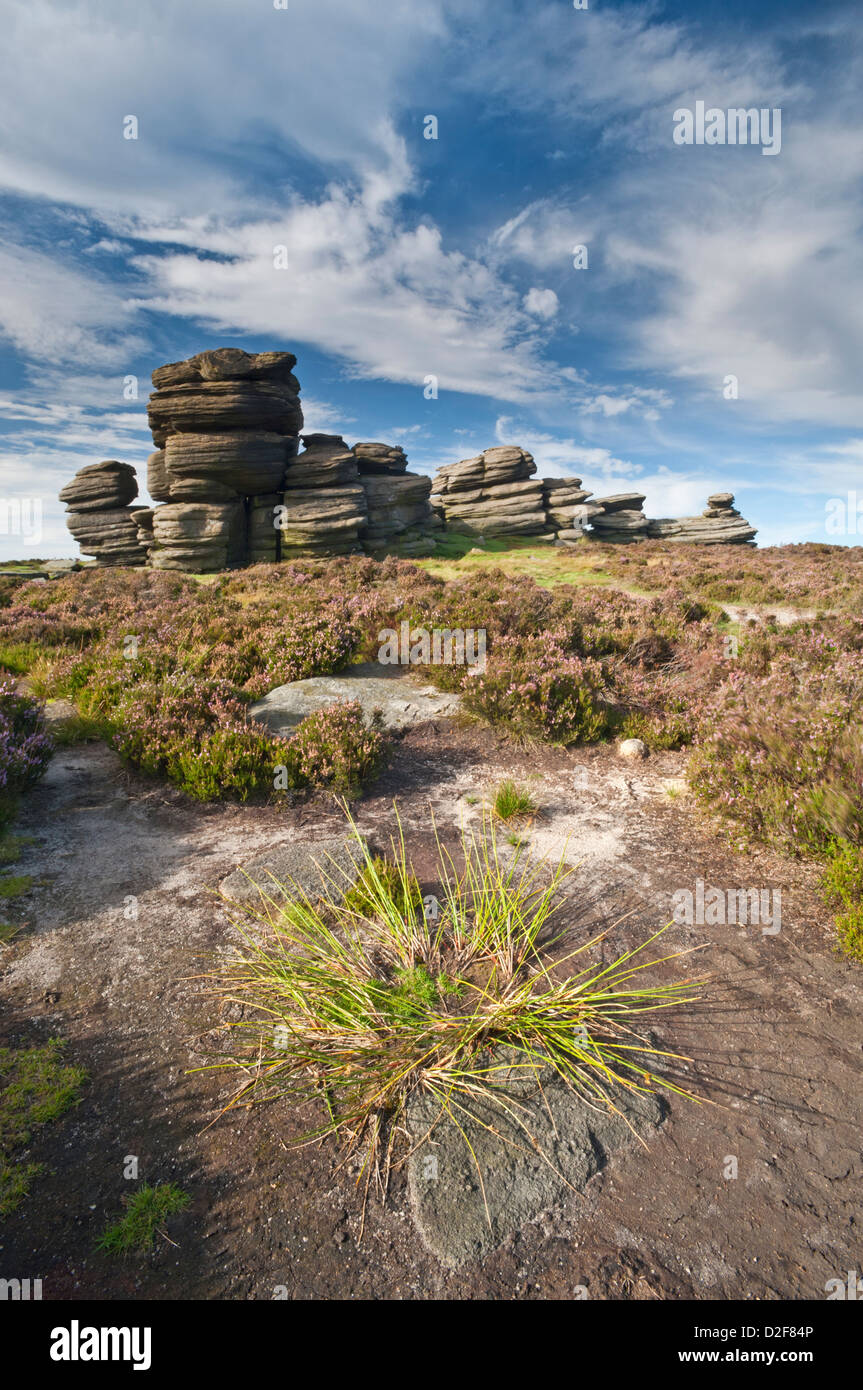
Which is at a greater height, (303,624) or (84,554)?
(84,554)

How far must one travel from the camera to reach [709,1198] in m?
2.94

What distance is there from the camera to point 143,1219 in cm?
282

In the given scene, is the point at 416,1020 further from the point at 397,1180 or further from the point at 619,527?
the point at 619,527

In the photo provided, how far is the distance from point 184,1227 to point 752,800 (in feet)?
19.0

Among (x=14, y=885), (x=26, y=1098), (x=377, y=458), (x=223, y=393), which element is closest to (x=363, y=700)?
(x=14, y=885)

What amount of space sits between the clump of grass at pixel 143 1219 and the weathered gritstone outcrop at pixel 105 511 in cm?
4353

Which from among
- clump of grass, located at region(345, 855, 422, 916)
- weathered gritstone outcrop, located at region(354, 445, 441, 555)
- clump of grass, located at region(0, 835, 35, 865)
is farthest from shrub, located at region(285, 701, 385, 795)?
weathered gritstone outcrop, located at region(354, 445, 441, 555)

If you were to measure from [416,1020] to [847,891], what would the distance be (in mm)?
3693

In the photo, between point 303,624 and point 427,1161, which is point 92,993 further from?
point 303,624

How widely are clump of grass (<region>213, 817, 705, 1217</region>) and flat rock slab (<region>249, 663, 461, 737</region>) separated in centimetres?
512

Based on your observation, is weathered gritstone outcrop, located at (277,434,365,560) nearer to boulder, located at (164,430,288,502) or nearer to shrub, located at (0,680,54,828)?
boulder, located at (164,430,288,502)

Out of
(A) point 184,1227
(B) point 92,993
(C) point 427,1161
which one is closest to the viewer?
(A) point 184,1227

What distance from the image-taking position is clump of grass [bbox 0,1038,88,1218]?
9.85 feet
